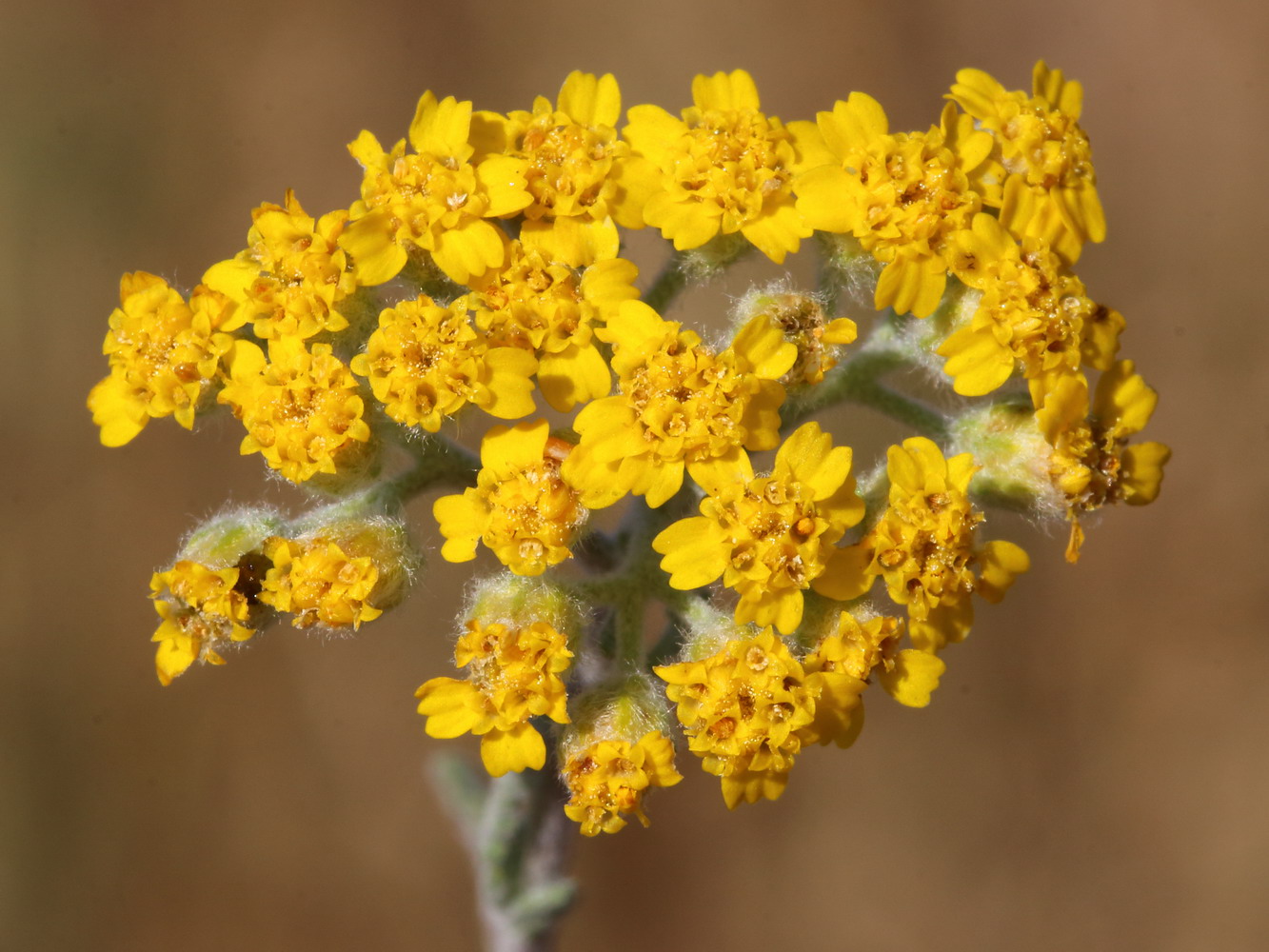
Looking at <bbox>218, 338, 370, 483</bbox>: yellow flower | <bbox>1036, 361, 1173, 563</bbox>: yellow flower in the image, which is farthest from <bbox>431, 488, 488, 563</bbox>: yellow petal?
<bbox>1036, 361, 1173, 563</bbox>: yellow flower

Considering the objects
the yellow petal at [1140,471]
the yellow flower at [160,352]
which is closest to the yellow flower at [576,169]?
the yellow flower at [160,352]

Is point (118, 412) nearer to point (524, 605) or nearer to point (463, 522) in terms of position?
point (463, 522)

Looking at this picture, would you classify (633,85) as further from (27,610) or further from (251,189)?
(27,610)

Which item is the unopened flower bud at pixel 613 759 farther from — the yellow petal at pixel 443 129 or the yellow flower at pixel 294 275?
the yellow petal at pixel 443 129

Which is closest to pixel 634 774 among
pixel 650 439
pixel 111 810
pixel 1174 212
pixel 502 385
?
pixel 650 439

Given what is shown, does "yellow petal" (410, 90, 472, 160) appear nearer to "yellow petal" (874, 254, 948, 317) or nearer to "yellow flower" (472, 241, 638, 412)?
"yellow flower" (472, 241, 638, 412)
